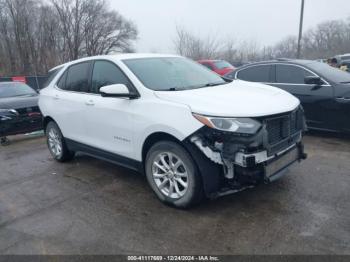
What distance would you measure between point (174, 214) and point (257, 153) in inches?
45.7

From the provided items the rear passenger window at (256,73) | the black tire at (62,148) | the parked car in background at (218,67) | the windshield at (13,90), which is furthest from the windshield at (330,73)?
the parked car in background at (218,67)

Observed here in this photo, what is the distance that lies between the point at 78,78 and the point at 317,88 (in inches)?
173

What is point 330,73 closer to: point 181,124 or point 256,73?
point 256,73

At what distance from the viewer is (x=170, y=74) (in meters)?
4.30

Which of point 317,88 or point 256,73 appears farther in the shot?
point 256,73

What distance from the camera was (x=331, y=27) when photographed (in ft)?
216

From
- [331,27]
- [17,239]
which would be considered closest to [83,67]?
[17,239]

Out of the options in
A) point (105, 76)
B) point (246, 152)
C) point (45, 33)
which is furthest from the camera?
point (45, 33)

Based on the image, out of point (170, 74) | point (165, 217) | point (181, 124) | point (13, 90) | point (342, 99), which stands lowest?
point (165, 217)

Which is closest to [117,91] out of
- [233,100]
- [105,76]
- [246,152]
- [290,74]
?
[105,76]

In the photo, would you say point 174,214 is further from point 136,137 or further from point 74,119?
point 74,119

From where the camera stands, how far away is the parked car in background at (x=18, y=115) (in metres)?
7.41

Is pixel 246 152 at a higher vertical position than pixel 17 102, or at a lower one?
Result: higher

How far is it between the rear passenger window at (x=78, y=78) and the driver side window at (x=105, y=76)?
0.20 metres
